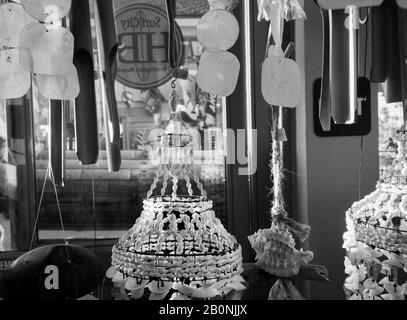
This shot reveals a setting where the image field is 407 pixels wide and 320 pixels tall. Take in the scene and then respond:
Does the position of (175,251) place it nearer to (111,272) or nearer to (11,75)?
(111,272)

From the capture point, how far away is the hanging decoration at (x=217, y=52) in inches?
18.8

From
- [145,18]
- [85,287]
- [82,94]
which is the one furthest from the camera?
[145,18]

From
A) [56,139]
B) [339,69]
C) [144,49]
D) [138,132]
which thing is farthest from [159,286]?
[144,49]

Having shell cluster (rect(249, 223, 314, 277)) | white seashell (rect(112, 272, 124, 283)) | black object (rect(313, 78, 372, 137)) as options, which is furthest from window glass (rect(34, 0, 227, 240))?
white seashell (rect(112, 272, 124, 283))

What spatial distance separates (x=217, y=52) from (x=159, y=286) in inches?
12.0

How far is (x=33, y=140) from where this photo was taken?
3.76ft

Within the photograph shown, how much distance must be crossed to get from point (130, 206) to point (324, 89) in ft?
2.58

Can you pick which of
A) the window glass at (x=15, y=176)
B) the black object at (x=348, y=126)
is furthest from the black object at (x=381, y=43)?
the window glass at (x=15, y=176)

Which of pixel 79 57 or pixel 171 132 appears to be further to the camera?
pixel 171 132

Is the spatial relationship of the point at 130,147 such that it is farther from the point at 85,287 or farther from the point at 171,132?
the point at 85,287

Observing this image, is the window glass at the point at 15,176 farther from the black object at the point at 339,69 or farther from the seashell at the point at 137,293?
the black object at the point at 339,69

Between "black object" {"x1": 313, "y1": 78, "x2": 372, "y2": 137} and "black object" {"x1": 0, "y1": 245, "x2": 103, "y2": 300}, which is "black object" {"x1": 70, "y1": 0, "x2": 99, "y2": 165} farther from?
"black object" {"x1": 313, "y1": 78, "x2": 372, "y2": 137}

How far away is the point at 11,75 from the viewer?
0.44 metres
